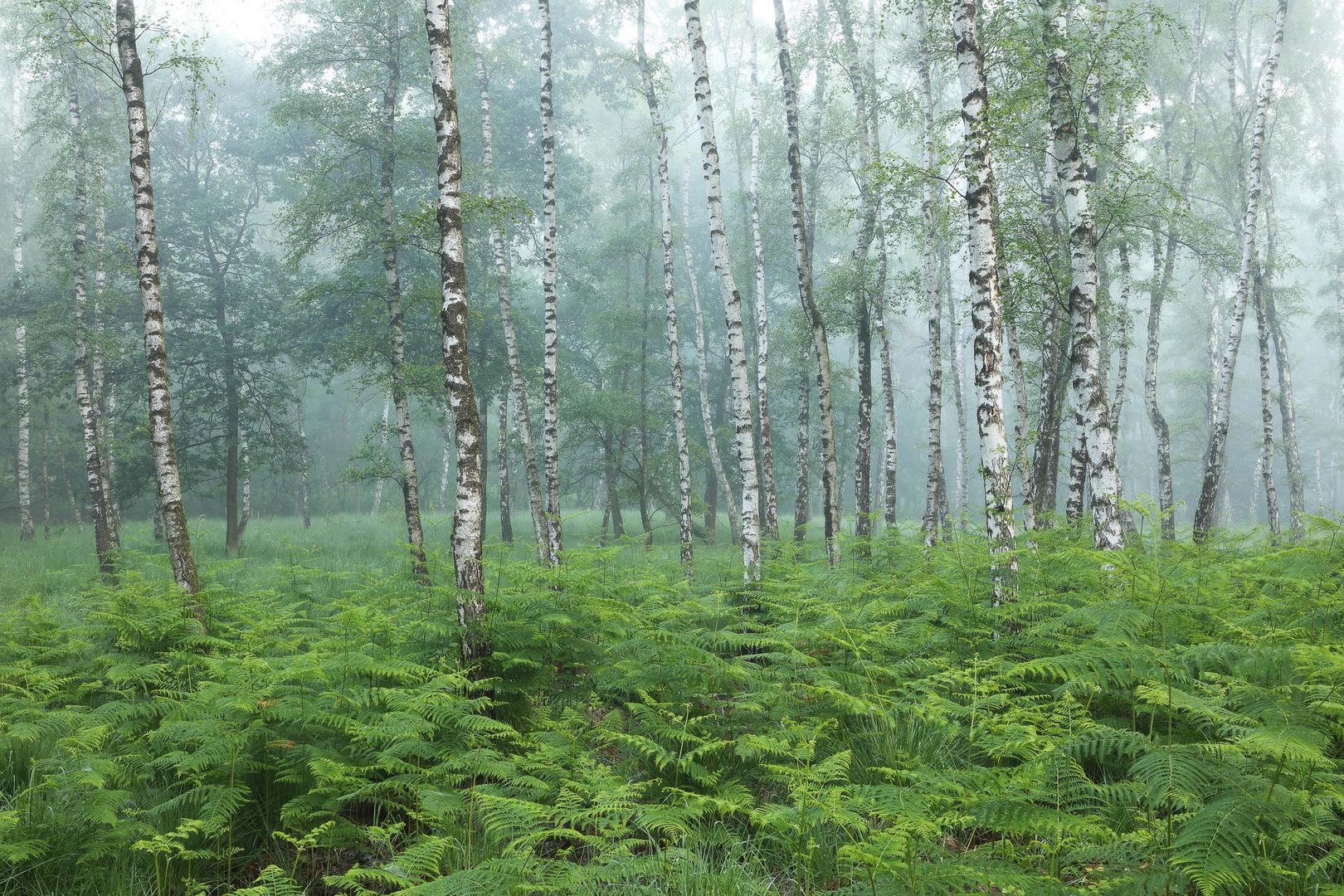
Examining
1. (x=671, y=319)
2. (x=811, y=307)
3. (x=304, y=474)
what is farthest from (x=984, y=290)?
(x=304, y=474)

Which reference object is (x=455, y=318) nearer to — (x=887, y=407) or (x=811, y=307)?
(x=811, y=307)

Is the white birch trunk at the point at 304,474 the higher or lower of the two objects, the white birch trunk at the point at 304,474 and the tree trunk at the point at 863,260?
the lower

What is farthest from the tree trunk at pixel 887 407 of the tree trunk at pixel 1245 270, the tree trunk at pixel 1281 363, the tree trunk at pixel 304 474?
the tree trunk at pixel 304 474

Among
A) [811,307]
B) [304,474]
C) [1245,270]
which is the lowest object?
[304,474]

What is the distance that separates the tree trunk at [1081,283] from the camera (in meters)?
9.38

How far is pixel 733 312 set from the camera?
11320mm

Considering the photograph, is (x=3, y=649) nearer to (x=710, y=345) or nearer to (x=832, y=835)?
(x=832, y=835)

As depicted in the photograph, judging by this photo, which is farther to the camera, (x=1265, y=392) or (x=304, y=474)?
(x=304, y=474)

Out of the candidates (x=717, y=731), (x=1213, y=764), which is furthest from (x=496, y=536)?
(x=1213, y=764)

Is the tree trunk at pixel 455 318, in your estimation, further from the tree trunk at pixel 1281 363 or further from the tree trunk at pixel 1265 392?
the tree trunk at pixel 1281 363

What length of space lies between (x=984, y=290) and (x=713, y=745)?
18.4 feet

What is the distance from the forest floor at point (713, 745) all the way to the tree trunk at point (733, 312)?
2495 mm

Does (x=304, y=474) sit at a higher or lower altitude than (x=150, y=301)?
lower

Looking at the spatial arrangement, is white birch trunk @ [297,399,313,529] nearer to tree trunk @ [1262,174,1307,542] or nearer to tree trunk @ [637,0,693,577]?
tree trunk @ [637,0,693,577]
